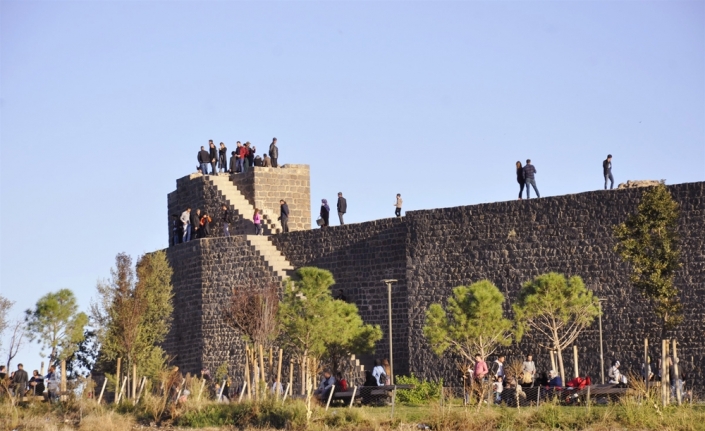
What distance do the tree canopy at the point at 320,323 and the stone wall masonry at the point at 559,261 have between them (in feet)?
5.32

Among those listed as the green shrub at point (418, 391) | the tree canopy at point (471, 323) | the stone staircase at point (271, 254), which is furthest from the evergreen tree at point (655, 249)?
the stone staircase at point (271, 254)

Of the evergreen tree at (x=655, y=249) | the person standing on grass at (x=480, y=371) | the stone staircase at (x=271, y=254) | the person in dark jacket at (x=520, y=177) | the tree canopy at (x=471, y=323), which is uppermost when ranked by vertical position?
the person in dark jacket at (x=520, y=177)

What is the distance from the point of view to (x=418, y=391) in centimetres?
3127

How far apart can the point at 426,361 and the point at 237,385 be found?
4463 millimetres

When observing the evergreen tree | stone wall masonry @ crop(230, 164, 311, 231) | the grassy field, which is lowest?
the grassy field

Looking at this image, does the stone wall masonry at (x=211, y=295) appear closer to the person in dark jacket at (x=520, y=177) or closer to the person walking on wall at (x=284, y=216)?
the person walking on wall at (x=284, y=216)

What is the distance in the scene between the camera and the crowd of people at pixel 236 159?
38094 millimetres

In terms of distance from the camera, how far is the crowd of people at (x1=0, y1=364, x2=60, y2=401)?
97.2ft

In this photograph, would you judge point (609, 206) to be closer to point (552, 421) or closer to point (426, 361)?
point (426, 361)

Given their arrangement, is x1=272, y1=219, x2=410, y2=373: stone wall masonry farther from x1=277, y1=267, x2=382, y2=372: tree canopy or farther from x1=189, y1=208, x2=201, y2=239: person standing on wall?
x1=189, y1=208, x2=201, y2=239: person standing on wall

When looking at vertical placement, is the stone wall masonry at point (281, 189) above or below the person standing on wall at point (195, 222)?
above

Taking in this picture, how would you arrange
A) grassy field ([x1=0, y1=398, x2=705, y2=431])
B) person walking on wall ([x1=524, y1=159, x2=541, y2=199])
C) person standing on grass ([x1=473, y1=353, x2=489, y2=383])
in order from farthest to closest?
person walking on wall ([x1=524, y1=159, x2=541, y2=199]), person standing on grass ([x1=473, y1=353, x2=489, y2=383]), grassy field ([x1=0, y1=398, x2=705, y2=431])

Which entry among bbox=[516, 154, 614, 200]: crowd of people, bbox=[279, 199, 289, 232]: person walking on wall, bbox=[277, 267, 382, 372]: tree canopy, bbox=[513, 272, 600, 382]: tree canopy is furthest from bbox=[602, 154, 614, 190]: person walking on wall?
bbox=[279, 199, 289, 232]: person walking on wall

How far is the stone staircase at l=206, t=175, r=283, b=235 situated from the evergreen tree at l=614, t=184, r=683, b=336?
37.5 feet
